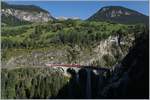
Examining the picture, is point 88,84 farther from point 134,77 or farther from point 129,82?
point 134,77

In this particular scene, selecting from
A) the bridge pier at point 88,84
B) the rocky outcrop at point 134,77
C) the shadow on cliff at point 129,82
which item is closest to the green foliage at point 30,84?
the shadow on cliff at point 129,82

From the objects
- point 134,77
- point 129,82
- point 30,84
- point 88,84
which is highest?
point 134,77

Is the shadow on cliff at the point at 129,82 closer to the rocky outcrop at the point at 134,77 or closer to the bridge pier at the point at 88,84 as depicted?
the rocky outcrop at the point at 134,77

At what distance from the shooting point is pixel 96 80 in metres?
172

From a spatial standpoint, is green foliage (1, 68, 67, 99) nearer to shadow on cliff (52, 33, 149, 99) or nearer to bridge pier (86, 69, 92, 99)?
shadow on cliff (52, 33, 149, 99)

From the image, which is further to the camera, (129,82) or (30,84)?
(30,84)

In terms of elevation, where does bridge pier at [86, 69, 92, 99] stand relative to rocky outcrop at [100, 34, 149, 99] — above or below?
below

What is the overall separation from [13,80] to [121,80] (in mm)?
49322

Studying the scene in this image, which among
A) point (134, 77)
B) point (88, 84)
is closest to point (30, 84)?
point (88, 84)

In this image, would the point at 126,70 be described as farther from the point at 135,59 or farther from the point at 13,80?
the point at 13,80

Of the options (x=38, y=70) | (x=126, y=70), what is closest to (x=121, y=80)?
(x=126, y=70)

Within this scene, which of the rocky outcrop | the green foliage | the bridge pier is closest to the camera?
the rocky outcrop

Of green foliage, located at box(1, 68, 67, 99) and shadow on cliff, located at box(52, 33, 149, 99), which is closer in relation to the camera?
shadow on cliff, located at box(52, 33, 149, 99)

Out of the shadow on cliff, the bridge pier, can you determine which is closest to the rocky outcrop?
the shadow on cliff
